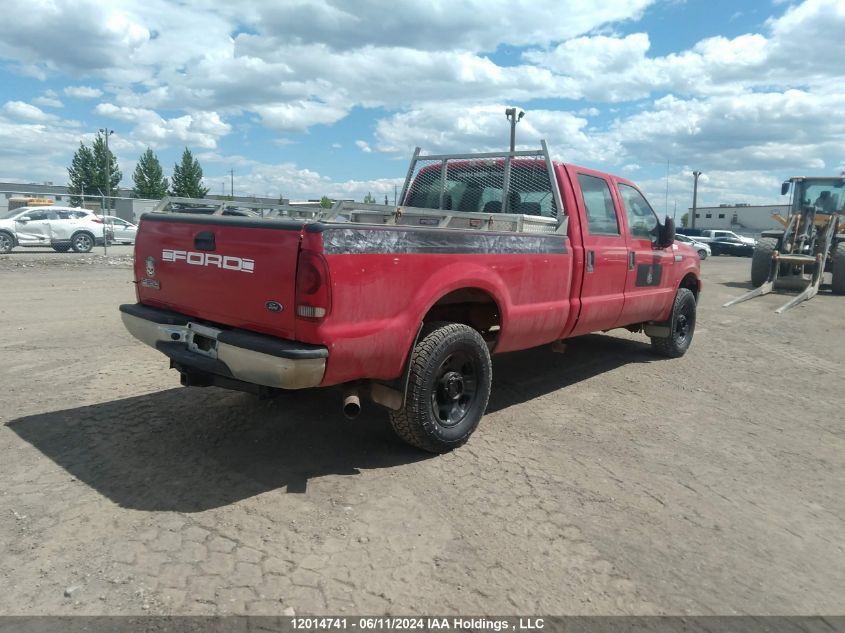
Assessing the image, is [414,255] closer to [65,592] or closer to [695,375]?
[65,592]

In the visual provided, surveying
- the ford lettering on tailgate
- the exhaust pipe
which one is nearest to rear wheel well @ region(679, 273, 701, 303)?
the exhaust pipe

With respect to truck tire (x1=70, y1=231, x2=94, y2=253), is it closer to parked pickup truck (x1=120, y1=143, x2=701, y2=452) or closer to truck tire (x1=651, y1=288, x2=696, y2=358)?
parked pickup truck (x1=120, y1=143, x2=701, y2=452)

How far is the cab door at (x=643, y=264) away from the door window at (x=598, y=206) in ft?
0.79

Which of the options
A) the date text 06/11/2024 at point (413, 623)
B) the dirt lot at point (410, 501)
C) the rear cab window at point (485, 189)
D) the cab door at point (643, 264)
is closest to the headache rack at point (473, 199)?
the rear cab window at point (485, 189)

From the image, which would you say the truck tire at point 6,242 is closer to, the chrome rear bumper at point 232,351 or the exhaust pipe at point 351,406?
the chrome rear bumper at point 232,351

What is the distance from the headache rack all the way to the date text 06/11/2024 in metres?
2.32

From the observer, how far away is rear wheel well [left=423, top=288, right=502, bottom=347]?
4.44 meters

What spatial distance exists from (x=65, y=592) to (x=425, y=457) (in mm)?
2196

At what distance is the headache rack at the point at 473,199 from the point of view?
4320 millimetres

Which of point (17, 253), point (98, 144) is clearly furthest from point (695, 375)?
point (98, 144)

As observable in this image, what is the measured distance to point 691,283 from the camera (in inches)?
314

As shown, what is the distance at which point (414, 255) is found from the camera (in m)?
3.81

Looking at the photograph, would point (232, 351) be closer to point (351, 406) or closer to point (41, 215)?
point (351, 406)

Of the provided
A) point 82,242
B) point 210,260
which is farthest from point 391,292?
point 82,242
